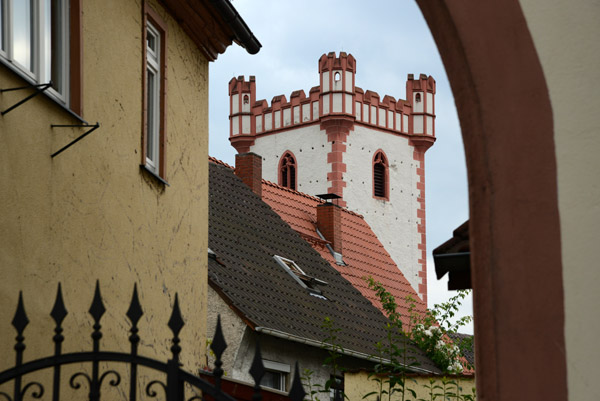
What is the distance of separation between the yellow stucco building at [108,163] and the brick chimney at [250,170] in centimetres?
1345

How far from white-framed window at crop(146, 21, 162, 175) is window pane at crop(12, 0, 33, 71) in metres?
2.73

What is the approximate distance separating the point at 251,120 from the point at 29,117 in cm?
4749

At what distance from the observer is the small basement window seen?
21.5 metres

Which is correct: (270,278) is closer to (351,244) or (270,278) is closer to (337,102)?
(351,244)

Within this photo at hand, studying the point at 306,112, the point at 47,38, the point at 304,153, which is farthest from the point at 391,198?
the point at 47,38

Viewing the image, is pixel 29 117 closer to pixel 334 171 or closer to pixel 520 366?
pixel 520 366

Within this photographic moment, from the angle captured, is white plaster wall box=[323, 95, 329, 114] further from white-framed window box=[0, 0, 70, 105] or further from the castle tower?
white-framed window box=[0, 0, 70, 105]

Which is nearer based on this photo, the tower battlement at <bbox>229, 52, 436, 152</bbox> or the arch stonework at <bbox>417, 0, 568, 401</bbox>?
the arch stonework at <bbox>417, 0, 568, 401</bbox>

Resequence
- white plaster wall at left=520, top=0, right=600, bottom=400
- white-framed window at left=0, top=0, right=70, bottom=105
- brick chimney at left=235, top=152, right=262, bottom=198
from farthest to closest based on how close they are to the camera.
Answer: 1. brick chimney at left=235, top=152, right=262, bottom=198
2. white-framed window at left=0, top=0, right=70, bottom=105
3. white plaster wall at left=520, top=0, right=600, bottom=400

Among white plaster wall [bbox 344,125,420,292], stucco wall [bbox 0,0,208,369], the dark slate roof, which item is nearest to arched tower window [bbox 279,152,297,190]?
white plaster wall [bbox 344,125,420,292]

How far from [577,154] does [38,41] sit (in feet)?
13.5

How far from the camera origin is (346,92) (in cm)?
5141

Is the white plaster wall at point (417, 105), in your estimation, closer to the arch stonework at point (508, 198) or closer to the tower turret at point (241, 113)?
the tower turret at point (241, 113)

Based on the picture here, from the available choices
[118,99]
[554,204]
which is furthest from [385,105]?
[554,204]
